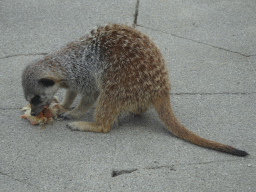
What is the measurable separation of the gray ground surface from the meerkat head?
0.32 metres

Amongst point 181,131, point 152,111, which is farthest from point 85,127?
point 181,131

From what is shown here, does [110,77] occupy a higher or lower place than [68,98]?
higher

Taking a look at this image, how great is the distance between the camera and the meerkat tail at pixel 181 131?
134 inches

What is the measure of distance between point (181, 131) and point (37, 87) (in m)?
1.72

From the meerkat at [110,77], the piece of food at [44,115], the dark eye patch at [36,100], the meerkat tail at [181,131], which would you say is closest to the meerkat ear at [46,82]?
the meerkat at [110,77]

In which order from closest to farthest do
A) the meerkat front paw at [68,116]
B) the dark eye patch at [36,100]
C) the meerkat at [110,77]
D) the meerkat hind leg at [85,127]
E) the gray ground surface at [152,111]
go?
the gray ground surface at [152,111]
the meerkat at [110,77]
the dark eye patch at [36,100]
the meerkat hind leg at [85,127]
the meerkat front paw at [68,116]

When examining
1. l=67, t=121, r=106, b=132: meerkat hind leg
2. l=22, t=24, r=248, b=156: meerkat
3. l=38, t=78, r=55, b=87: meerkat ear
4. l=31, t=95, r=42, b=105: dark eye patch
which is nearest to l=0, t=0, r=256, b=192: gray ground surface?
l=67, t=121, r=106, b=132: meerkat hind leg

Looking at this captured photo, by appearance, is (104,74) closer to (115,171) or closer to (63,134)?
(63,134)

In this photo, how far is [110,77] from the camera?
11.8 feet

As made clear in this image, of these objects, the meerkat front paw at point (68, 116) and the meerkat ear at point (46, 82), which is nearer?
the meerkat ear at point (46, 82)

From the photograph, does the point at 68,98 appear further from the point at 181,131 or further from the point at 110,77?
the point at 181,131

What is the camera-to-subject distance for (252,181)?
10.4 feet

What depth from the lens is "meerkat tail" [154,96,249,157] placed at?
134 inches

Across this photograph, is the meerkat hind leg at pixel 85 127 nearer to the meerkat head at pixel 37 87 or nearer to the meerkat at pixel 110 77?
the meerkat at pixel 110 77
